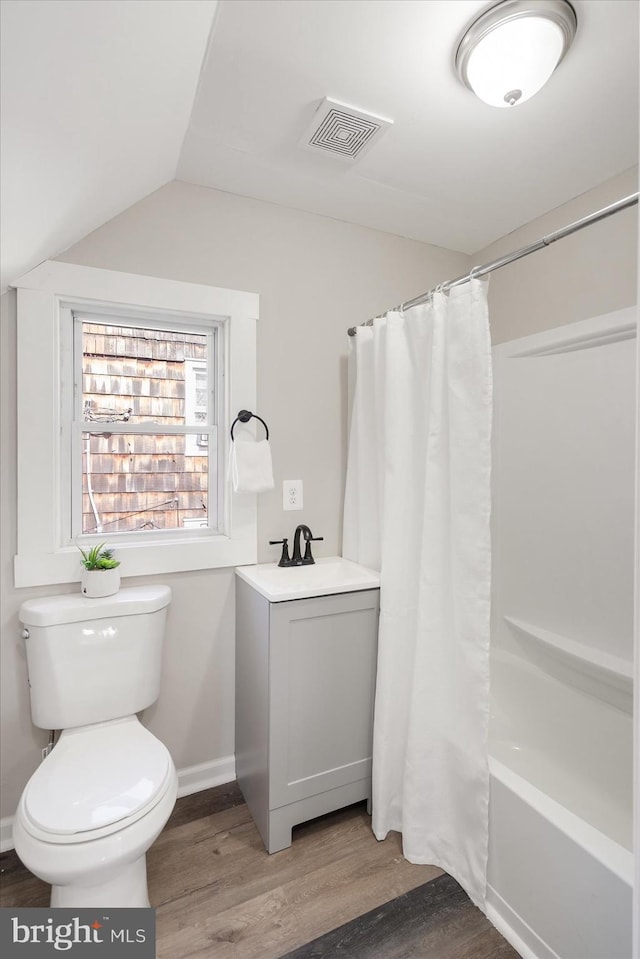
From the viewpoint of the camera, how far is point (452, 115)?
1.52m

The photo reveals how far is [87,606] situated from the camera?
1577 millimetres

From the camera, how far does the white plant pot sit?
1.62m

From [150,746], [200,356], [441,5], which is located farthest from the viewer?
[200,356]

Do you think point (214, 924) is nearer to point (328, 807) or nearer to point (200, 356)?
point (328, 807)

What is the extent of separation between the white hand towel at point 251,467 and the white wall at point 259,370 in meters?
0.15

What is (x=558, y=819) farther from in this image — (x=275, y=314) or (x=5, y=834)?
(x=275, y=314)

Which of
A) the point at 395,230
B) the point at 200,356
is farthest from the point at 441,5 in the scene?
the point at 200,356

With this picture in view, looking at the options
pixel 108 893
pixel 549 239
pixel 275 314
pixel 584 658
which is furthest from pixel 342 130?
pixel 108 893

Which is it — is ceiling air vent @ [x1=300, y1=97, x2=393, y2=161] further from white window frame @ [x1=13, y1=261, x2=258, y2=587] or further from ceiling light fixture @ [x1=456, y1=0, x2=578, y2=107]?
white window frame @ [x1=13, y1=261, x2=258, y2=587]

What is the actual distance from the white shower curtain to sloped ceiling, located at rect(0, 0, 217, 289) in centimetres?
95

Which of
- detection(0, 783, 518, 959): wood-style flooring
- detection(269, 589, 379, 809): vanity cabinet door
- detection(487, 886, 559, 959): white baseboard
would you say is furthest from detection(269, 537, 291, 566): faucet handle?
detection(487, 886, 559, 959): white baseboard

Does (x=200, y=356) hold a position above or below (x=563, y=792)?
above

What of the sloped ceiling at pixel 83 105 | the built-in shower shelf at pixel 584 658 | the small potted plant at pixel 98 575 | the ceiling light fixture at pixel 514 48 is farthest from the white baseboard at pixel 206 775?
the ceiling light fixture at pixel 514 48

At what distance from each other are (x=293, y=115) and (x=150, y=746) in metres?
2.05
